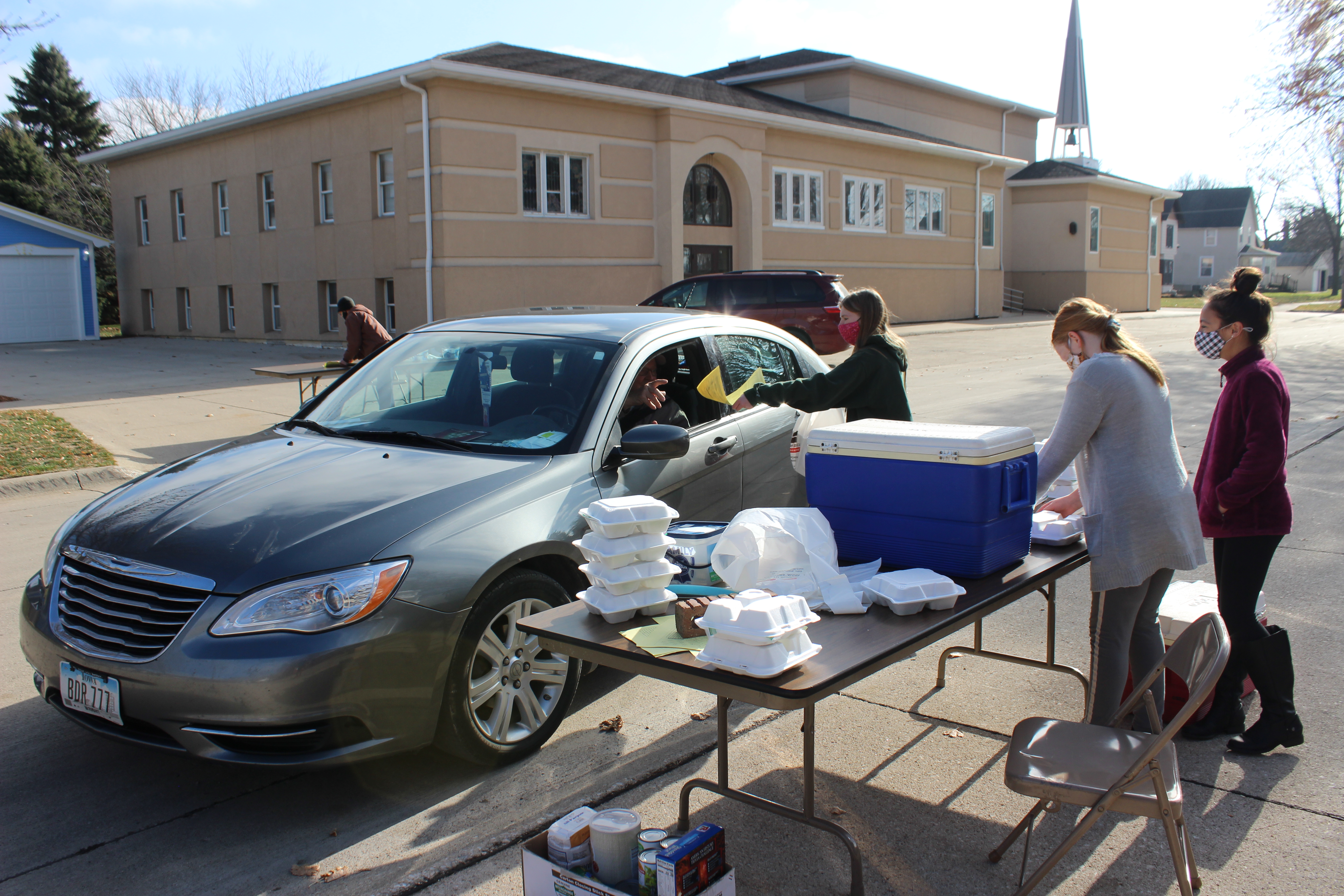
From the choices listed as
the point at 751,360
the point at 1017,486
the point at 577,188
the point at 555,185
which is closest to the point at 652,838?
the point at 1017,486

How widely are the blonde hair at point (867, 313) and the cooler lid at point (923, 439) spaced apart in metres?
1.66

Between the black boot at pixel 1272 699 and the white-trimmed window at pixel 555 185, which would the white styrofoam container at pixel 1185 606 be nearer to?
the black boot at pixel 1272 699

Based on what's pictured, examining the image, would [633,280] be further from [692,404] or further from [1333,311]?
[1333,311]

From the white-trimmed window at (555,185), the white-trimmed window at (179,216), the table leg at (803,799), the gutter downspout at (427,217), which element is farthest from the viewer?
the white-trimmed window at (179,216)

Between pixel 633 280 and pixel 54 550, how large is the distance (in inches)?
817

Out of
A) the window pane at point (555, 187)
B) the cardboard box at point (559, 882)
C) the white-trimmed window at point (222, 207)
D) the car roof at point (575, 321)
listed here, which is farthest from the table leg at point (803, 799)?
the white-trimmed window at point (222, 207)

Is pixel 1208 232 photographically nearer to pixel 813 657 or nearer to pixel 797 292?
pixel 797 292

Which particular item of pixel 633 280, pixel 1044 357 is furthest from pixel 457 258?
pixel 1044 357

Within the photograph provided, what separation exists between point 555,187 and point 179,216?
1376 centimetres

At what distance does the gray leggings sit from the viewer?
3.50 m

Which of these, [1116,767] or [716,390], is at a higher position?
[716,390]

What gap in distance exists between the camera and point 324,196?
24.4 m

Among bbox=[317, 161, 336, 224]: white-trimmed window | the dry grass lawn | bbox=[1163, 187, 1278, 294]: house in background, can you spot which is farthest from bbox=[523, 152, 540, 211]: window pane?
bbox=[1163, 187, 1278, 294]: house in background

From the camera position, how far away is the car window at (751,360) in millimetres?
5344
